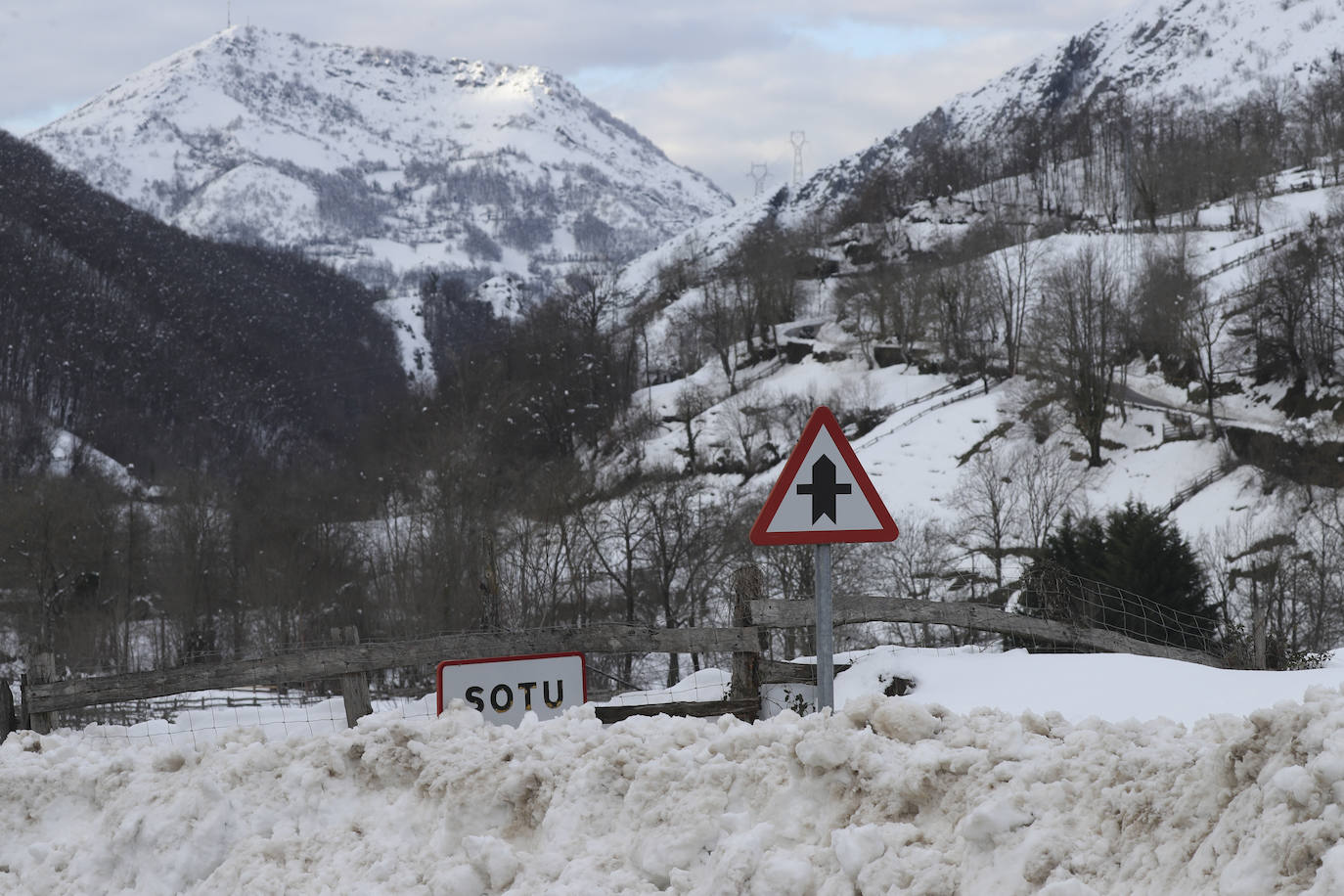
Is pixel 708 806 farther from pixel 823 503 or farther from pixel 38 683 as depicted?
pixel 38 683

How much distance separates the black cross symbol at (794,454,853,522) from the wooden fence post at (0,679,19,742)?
19.3ft

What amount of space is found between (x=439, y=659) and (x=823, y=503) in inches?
123

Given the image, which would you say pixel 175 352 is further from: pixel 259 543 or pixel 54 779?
pixel 54 779

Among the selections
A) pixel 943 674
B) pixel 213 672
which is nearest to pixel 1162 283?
pixel 943 674

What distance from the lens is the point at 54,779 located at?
5805mm

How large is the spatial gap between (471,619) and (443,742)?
37.4 m

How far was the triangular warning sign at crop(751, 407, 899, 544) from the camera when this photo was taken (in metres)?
6.12

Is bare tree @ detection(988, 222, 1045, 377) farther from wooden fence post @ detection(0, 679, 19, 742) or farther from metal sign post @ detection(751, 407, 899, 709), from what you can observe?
wooden fence post @ detection(0, 679, 19, 742)

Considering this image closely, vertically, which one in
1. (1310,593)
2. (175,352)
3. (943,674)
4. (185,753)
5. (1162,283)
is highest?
(175,352)

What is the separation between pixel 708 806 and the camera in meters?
4.57

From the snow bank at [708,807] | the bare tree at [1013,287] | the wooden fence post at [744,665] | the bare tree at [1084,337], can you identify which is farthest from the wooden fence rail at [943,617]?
the bare tree at [1013,287]

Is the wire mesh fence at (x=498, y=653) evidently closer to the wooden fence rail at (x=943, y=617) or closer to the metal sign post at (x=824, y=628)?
the wooden fence rail at (x=943, y=617)

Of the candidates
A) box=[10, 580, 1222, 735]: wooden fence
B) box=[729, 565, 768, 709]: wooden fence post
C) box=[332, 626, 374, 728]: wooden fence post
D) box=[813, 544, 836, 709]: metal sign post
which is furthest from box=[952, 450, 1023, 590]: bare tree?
box=[813, 544, 836, 709]: metal sign post

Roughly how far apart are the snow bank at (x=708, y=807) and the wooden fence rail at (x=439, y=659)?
1.58m
